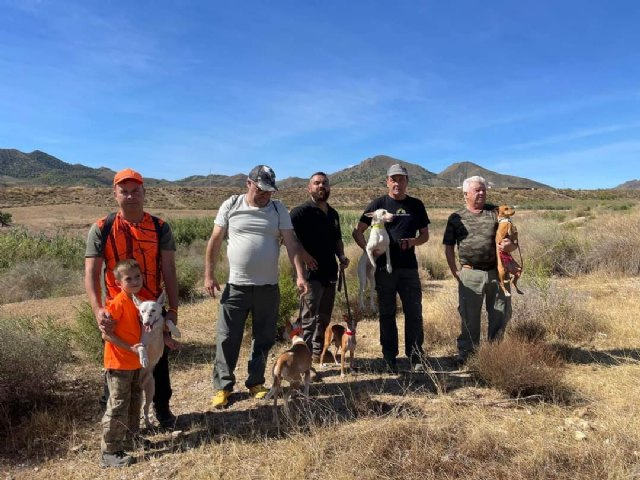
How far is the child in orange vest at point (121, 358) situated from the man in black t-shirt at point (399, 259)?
8.45ft

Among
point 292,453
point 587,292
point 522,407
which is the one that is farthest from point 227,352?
point 587,292

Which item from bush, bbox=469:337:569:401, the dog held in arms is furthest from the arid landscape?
the dog held in arms

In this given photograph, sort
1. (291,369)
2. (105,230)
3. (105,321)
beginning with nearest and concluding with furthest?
1. (105,321)
2. (105,230)
3. (291,369)

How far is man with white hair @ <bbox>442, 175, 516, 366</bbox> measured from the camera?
16.0ft

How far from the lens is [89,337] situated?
5.75 metres

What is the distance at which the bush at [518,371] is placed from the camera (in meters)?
4.33

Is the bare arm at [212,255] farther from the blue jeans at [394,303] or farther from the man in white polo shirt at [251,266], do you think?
Result: the blue jeans at [394,303]

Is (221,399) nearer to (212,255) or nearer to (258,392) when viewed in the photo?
(258,392)

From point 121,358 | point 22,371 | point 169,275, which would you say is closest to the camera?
point 121,358

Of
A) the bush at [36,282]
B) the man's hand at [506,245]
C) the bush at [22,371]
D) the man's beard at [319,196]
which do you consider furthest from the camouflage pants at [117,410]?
the bush at [36,282]

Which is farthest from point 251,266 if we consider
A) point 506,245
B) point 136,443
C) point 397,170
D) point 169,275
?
point 506,245

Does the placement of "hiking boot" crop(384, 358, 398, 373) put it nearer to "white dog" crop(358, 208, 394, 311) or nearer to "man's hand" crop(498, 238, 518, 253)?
"white dog" crop(358, 208, 394, 311)

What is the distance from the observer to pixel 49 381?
4492 mm

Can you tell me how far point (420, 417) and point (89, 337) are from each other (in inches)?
168
